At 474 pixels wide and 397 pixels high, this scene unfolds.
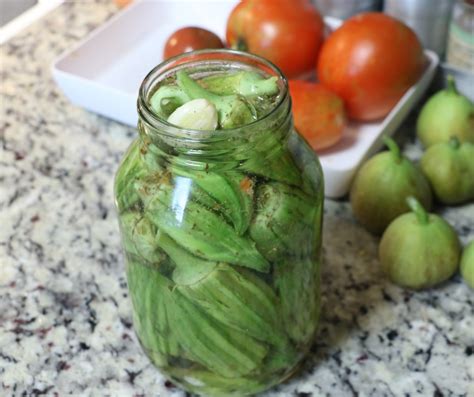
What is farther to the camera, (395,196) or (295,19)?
(295,19)

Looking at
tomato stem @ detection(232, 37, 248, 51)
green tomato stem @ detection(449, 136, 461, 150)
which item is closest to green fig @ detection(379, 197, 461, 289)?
green tomato stem @ detection(449, 136, 461, 150)

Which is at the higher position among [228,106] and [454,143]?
[228,106]

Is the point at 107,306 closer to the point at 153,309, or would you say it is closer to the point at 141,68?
the point at 153,309

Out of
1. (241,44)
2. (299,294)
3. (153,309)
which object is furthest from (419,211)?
(241,44)

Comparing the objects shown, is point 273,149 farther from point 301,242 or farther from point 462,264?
point 462,264

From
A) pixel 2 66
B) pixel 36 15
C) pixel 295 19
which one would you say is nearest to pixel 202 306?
pixel 295 19

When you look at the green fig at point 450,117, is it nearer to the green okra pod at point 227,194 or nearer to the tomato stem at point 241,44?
the tomato stem at point 241,44
